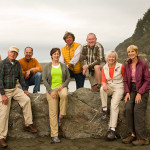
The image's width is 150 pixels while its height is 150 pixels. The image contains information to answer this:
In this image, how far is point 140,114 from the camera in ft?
14.5

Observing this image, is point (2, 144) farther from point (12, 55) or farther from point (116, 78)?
point (116, 78)

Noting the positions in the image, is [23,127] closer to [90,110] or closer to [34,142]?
[34,142]

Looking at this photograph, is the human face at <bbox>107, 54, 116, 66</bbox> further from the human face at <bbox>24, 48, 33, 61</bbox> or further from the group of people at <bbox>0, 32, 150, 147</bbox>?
the human face at <bbox>24, 48, 33, 61</bbox>

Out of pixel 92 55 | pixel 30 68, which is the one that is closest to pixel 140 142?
pixel 92 55

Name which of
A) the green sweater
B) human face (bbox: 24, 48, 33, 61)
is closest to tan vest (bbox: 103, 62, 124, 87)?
the green sweater

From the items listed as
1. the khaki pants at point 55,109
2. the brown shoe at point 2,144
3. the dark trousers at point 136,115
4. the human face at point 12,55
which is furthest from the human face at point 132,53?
the brown shoe at point 2,144

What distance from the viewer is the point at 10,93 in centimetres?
487

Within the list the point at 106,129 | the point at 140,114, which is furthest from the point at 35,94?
the point at 140,114

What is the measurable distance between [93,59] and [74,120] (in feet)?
6.04

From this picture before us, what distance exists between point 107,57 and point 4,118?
280 cm

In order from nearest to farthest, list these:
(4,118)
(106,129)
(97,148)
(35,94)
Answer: (97,148) < (4,118) < (106,129) < (35,94)

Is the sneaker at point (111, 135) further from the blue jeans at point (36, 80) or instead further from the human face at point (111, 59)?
the blue jeans at point (36, 80)

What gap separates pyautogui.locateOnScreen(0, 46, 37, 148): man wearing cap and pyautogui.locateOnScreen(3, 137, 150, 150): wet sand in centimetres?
29

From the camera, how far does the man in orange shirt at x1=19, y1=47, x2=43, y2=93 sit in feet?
19.3
